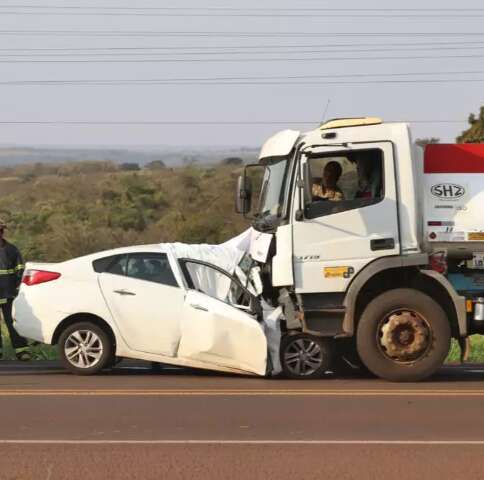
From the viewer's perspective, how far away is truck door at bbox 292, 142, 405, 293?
11883 millimetres

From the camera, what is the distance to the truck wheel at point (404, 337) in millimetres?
11820

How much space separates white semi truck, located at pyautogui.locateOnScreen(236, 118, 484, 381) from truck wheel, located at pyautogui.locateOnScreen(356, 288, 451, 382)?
11mm

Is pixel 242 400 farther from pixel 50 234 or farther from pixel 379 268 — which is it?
pixel 50 234

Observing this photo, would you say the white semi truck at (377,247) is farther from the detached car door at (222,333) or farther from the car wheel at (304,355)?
the detached car door at (222,333)

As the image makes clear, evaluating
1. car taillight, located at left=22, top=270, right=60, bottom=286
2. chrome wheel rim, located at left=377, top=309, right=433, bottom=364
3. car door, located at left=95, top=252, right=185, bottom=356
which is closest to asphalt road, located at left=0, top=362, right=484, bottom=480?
chrome wheel rim, located at left=377, top=309, right=433, bottom=364

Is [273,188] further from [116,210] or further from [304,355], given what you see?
[116,210]

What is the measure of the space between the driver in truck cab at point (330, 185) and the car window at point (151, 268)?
1845mm

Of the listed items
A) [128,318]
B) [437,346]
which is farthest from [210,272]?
[437,346]

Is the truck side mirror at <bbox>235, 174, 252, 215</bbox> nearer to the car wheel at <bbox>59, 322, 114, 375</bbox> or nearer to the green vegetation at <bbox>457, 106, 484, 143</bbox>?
the car wheel at <bbox>59, 322, 114, 375</bbox>

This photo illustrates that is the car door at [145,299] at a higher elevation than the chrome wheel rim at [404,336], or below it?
higher

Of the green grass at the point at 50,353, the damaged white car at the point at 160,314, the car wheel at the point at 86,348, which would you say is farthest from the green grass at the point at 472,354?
the car wheel at the point at 86,348

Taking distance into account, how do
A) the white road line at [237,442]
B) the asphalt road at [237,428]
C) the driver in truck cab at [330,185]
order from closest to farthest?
the asphalt road at [237,428] → the white road line at [237,442] → the driver in truck cab at [330,185]

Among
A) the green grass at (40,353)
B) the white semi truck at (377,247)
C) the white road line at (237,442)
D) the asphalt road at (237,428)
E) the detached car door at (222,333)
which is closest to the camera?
the asphalt road at (237,428)

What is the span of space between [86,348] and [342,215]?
322cm
